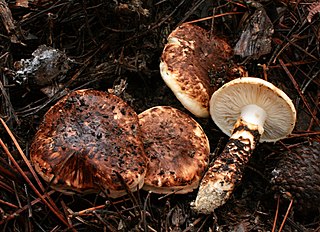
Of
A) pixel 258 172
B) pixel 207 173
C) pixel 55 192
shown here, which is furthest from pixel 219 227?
pixel 55 192

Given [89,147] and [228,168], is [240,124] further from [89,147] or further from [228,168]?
[89,147]

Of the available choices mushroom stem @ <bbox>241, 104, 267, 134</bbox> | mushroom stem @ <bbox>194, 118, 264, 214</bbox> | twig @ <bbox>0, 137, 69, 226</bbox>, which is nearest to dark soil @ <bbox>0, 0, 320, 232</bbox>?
twig @ <bbox>0, 137, 69, 226</bbox>

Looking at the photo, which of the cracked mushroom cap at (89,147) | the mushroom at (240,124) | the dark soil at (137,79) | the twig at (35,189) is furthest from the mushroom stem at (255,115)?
the twig at (35,189)

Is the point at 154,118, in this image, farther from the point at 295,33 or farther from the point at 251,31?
the point at 295,33

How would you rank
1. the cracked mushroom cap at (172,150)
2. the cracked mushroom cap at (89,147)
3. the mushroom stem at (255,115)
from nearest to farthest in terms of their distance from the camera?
the cracked mushroom cap at (89,147) → the cracked mushroom cap at (172,150) → the mushroom stem at (255,115)

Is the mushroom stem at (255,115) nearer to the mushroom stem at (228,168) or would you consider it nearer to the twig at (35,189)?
the mushroom stem at (228,168)

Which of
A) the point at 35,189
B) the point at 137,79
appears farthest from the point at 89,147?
the point at 137,79

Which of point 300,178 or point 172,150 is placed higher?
point 172,150
